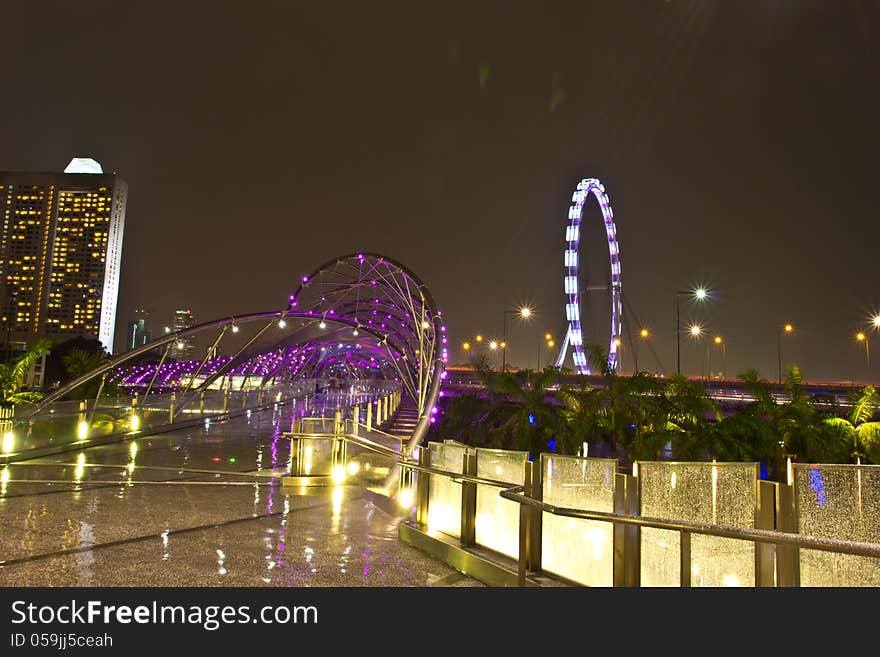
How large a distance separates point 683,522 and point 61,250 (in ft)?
649

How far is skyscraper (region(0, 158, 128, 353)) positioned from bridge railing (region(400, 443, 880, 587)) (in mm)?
184730

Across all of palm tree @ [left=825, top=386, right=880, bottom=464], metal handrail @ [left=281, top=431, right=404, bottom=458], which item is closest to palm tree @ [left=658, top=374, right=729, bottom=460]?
palm tree @ [left=825, top=386, right=880, bottom=464]

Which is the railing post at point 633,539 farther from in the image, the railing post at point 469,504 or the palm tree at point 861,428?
the palm tree at point 861,428

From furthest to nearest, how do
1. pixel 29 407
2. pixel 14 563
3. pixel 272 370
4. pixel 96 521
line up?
1. pixel 272 370
2. pixel 29 407
3. pixel 96 521
4. pixel 14 563

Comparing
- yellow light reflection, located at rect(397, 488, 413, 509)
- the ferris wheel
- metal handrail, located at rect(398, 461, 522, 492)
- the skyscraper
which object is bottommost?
yellow light reflection, located at rect(397, 488, 413, 509)

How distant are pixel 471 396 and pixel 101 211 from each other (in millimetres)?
157596

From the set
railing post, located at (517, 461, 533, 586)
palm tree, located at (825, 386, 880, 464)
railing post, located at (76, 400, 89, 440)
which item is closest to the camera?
railing post, located at (517, 461, 533, 586)

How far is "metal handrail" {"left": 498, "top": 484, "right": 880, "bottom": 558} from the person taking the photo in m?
3.15

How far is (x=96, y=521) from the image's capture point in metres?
7.98

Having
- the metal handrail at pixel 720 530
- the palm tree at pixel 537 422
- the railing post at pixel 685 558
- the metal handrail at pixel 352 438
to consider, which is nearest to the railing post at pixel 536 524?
the metal handrail at pixel 720 530

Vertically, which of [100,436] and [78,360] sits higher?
[78,360]

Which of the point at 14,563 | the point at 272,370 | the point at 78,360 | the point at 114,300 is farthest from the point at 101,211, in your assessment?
the point at 14,563

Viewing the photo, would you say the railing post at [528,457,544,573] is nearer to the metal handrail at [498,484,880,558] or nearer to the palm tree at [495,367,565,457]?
the metal handrail at [498,484,880,558]
